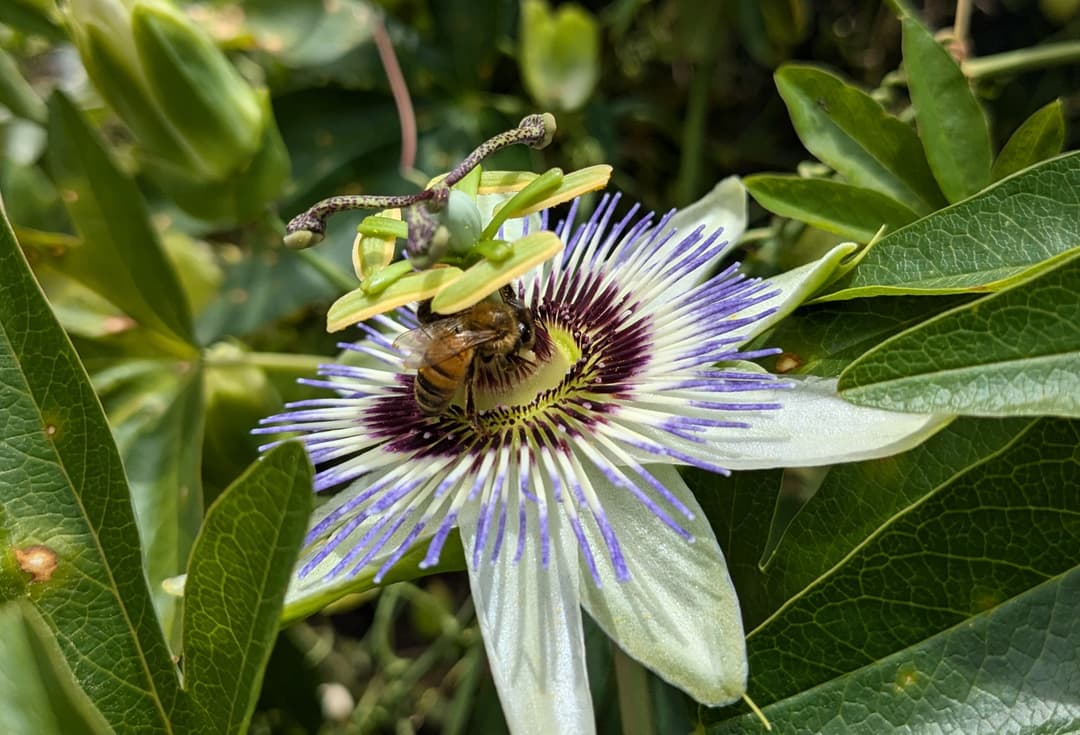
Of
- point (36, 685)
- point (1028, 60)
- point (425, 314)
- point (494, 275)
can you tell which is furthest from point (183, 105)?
point (1028, 60)

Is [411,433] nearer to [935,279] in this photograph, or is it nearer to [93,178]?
[935,279]

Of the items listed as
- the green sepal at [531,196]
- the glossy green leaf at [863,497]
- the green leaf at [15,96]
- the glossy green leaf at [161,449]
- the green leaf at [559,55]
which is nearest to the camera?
the glossy green leaf at [863,497]

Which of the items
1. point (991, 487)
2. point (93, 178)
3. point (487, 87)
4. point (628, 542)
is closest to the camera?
point (991, 487)

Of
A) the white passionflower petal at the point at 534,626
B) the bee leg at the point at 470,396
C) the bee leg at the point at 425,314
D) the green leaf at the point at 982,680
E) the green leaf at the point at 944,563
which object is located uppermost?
the bee leg at the point at 425,314

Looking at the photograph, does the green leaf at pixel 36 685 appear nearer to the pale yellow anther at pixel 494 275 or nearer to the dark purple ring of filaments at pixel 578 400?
the dark purple ring of filaments at pixel 578 400

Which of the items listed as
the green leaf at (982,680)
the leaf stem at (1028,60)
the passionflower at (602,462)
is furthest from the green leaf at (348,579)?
the leaf stem at (1028,60)

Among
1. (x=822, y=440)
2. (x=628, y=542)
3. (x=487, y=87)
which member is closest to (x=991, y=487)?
(x=822, y=440)

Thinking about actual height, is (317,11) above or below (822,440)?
above
